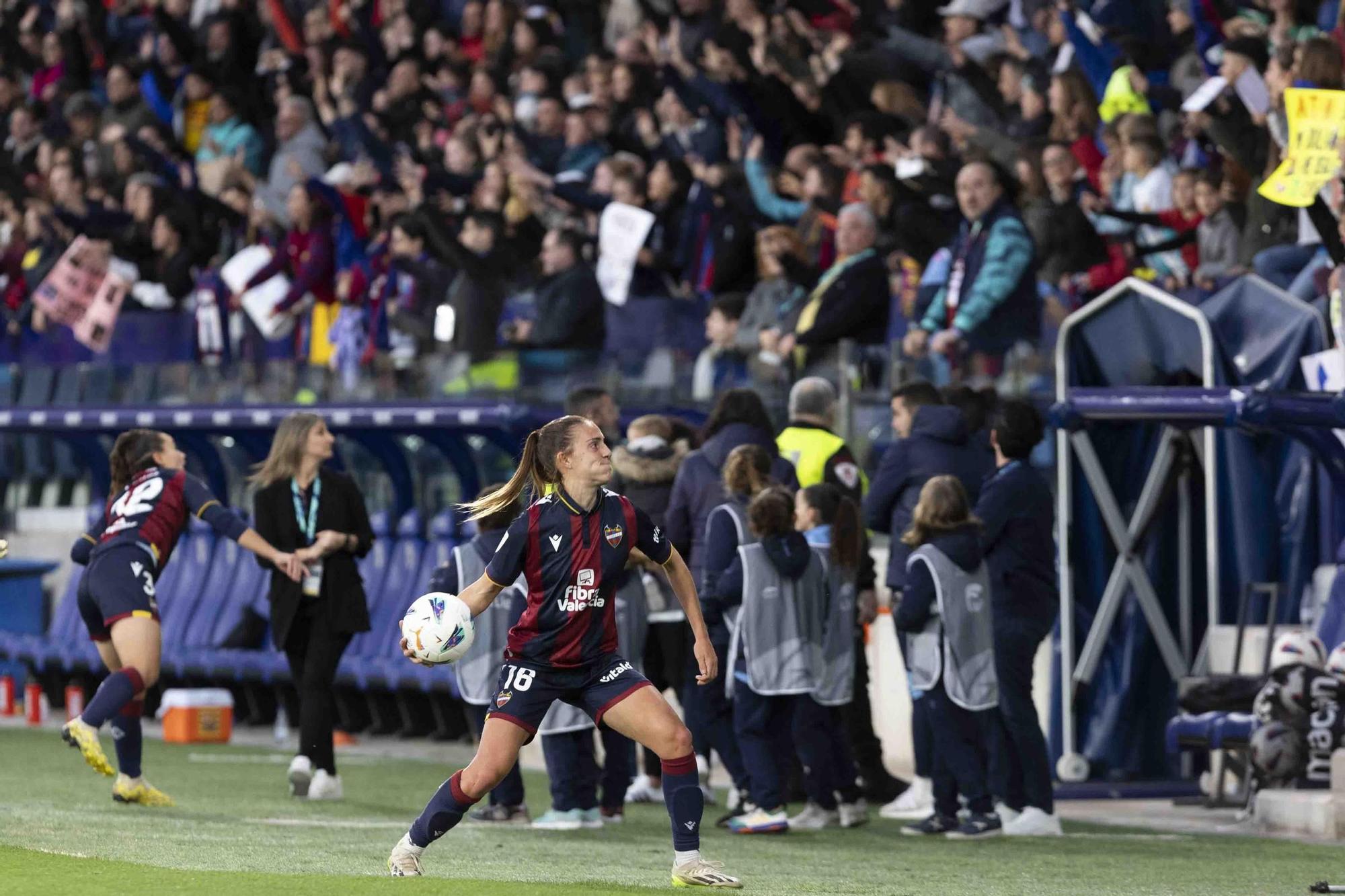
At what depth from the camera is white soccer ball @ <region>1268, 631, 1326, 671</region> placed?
40.0 feet

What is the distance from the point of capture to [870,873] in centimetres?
968

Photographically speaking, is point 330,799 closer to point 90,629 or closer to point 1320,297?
point 90,629

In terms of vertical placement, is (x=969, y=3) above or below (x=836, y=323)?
above

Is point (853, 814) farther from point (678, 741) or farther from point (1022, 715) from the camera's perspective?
point (678, 741)

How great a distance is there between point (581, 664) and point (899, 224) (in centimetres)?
763

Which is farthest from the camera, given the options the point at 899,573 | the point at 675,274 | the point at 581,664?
the point at 675,274

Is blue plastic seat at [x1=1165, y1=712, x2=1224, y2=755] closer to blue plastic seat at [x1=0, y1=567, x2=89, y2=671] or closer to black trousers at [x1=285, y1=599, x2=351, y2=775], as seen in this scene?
black trousers at [x1=285, y1=599, x2=351, y2=775]

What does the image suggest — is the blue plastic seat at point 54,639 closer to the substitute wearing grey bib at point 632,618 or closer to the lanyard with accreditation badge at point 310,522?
the lanyard with accreditation badge at point 310,522

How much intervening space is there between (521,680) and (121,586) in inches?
153

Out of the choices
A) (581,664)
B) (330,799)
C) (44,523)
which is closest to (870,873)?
(581,664)

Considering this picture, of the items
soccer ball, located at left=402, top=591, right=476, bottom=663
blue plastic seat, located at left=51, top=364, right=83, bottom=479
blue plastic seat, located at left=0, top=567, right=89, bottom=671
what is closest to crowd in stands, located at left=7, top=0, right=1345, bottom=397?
blue plastic seat, located at left=51, top=364, right=83, bottom=479

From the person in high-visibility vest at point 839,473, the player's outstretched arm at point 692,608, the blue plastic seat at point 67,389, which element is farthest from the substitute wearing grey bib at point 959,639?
the blue plastic seat at point 67,389

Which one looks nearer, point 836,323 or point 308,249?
point 836,323

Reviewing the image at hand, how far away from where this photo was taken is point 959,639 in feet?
37.2
